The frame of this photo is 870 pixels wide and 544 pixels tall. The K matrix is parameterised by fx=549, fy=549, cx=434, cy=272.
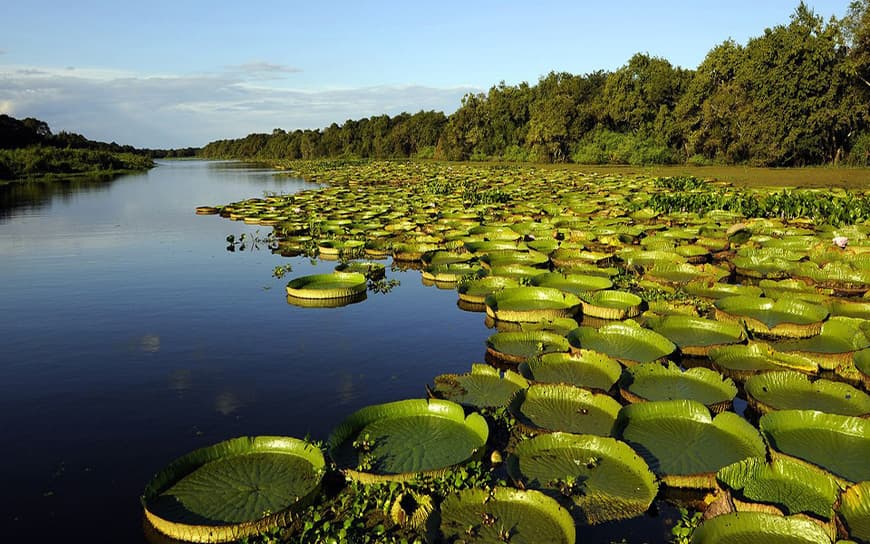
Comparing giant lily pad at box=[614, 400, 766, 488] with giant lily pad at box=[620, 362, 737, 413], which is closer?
giant lily pad at box=[614, 400, 766, 488]

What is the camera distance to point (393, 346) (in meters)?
8.16

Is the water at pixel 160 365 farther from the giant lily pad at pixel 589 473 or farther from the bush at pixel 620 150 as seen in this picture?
the bush at pixel 620 150

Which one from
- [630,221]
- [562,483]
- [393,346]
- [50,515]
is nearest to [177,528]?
[50,515]

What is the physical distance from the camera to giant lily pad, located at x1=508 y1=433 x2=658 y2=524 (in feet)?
13.6

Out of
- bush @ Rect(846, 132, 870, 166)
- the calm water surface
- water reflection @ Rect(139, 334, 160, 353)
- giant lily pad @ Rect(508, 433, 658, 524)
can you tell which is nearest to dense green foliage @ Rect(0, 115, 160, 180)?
the calm water surface

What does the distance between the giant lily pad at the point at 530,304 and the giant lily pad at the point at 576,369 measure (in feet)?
5.41

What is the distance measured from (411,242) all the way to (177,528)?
1140cm

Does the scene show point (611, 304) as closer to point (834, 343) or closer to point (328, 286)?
point (834, 343)

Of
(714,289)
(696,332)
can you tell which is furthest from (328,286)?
(714,289)

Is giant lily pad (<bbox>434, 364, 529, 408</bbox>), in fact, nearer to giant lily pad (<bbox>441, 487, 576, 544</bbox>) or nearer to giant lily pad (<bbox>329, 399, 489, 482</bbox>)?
giant lily pad (<bbox>329, 399, 489, 482</bbox>)

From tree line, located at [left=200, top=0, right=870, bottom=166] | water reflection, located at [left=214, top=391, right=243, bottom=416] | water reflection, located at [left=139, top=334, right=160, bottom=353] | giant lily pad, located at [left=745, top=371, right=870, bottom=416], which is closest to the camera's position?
giant lily pad, located at [left=745, top=371, right=870, bottom=416]

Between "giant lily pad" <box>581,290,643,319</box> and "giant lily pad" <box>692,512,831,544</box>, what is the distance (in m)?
4.90

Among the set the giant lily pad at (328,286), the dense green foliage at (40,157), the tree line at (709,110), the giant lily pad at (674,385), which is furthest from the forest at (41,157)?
the giant lily pad at (674,385)

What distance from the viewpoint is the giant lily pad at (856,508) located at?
3719mm
